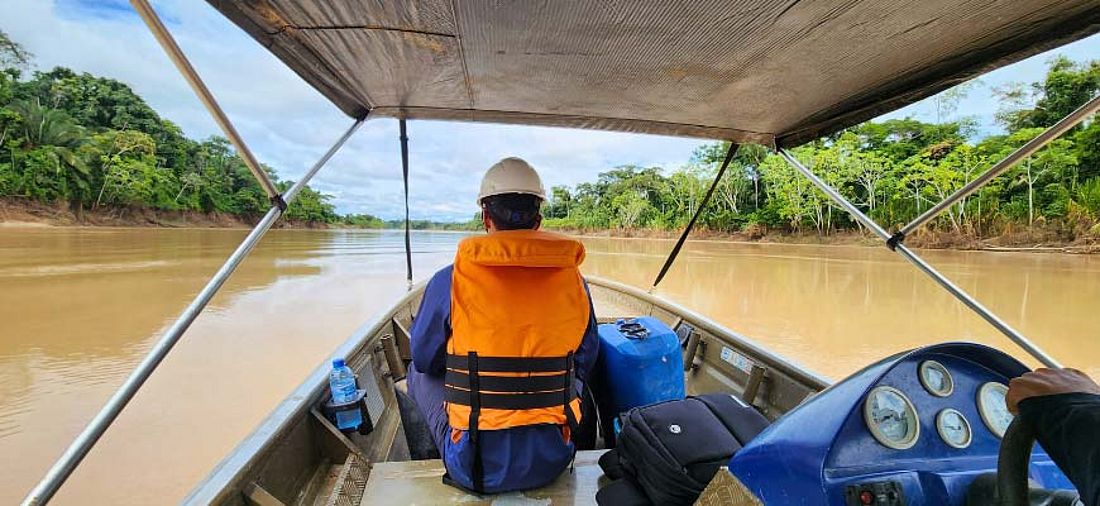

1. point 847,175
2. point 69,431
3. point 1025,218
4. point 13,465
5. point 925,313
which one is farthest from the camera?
point 847,175

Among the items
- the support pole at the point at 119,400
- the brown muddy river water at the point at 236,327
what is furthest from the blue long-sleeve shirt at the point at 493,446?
the brown muddy river water at the point at 236,327

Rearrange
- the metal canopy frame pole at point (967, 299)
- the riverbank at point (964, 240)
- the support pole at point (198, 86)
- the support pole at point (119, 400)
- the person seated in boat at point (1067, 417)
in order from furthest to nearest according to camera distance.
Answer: the riverbank at point (964, 240), the metal canopy frame pole at point (967, 299), the support pole at point (198, 86), the support pole at point (119, 400), the person seated in boat at point (1067, 417)

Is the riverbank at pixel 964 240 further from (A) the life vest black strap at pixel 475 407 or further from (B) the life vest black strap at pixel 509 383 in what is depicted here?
(A) the life vest black strap at pixel 475 407

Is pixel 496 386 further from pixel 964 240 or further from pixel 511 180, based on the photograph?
pixel 964 240

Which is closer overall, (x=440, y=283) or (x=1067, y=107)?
(x=440, y=283)

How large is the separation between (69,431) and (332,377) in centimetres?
421

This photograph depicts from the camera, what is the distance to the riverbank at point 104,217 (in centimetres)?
2552

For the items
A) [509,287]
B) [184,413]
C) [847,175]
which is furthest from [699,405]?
[847,175]

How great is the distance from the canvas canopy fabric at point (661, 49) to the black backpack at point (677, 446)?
3.46ft

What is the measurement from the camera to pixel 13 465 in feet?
11.4

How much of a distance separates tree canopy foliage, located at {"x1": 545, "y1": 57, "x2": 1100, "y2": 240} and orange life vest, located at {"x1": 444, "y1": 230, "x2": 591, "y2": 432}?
12.0 m

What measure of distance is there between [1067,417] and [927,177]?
28.9 meters

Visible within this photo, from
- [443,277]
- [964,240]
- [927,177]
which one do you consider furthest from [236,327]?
[927,177]

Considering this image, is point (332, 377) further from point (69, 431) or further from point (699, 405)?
point (69, 431)
